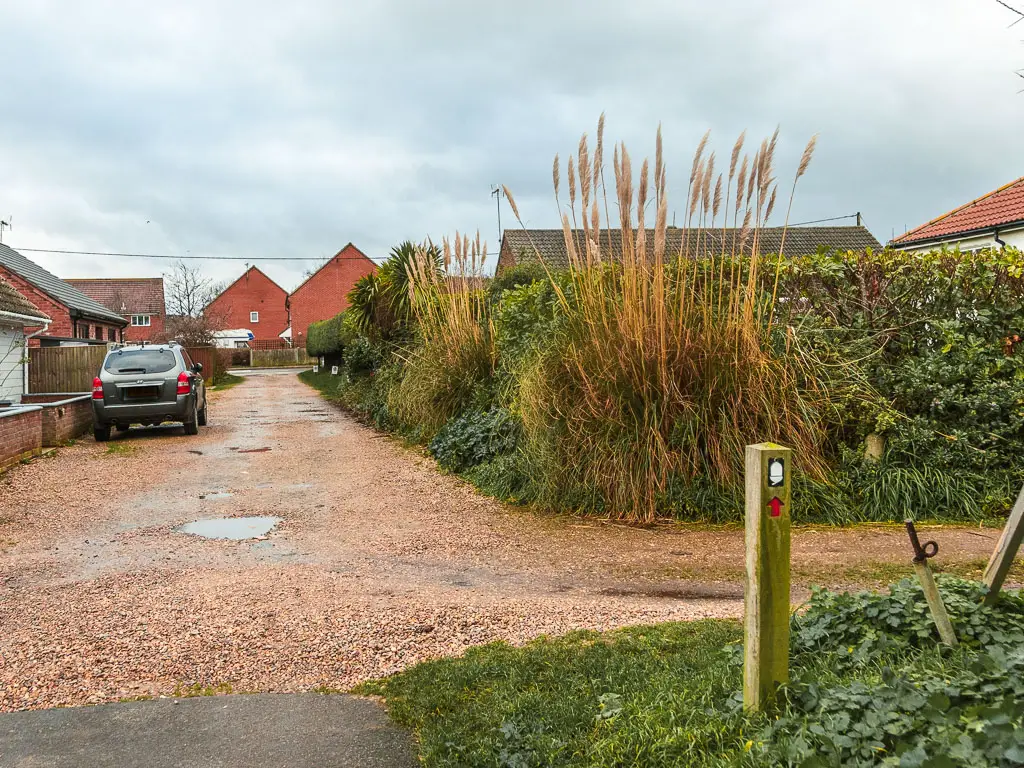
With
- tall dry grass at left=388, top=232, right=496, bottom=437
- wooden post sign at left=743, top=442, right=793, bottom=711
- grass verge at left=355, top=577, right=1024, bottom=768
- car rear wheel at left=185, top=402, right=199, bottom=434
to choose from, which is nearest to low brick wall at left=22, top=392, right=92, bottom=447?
car rear wheel at left=185, top=402, right=199, bottom=434

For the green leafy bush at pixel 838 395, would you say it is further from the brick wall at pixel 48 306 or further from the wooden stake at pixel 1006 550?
the brick wall at pixel 48 306

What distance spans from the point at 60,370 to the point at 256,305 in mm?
56008

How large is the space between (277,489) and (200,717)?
21.0 feet

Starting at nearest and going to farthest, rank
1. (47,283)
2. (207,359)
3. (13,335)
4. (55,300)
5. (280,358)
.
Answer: (13,335) → (55,300) → (47,283) → (207,359) → (280,358)

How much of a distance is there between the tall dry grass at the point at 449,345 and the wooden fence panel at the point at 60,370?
1258 centimetres

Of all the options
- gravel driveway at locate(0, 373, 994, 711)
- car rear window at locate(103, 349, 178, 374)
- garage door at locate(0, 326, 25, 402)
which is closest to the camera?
gravel driveway at locate(0, 373, 994, 711)

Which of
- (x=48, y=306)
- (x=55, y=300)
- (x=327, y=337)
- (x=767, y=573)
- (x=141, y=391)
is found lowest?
(x=767, y=573)

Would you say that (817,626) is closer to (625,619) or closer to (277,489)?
(625,619)

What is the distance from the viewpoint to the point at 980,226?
A: 15.3 m

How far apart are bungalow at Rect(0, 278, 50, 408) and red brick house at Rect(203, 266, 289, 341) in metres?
56.7

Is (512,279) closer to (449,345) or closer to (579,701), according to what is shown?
(449,345)

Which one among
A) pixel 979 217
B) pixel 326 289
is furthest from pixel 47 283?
pixel 326 289

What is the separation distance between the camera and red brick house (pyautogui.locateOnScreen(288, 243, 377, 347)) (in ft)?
219

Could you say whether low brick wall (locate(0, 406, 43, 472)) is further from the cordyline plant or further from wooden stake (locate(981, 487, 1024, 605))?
wooden stake (locate(981, 487, 1024, 605))
